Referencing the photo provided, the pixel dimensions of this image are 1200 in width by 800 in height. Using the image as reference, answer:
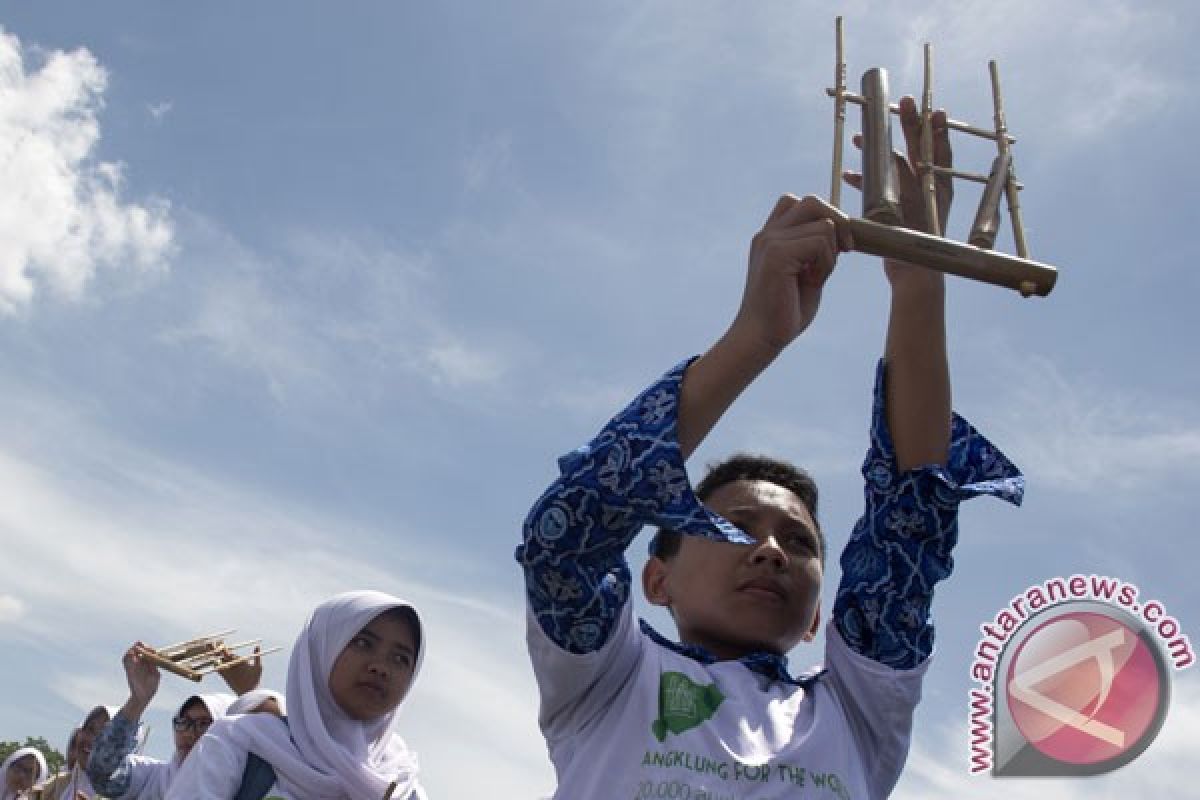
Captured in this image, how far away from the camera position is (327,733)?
499 centimetres

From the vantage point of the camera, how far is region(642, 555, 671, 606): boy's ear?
9.25 feet

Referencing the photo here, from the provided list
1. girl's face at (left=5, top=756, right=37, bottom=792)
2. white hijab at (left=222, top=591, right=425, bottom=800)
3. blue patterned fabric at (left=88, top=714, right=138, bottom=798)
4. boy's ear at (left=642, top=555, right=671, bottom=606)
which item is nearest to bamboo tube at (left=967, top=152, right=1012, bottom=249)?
boy's ear at (left=642, top=555, right=671, bottom=606)

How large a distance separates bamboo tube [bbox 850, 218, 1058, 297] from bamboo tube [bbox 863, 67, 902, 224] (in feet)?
0.36

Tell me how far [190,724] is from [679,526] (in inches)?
260

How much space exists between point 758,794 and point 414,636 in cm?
349

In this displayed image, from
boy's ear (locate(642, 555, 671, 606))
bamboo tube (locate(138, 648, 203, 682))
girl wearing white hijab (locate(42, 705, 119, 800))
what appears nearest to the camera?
boy's ear (locate(642, 555, 671, 606))

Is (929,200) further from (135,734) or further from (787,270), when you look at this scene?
(135,734)

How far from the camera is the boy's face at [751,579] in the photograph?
259cm

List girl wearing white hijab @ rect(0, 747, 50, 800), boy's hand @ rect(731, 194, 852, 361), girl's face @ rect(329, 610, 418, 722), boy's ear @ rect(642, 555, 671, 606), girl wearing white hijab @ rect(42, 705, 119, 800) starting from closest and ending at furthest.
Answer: boy's hand @ rect(731, 194, 852, 361) < boy's ear @ rect(642, 555, 671, 606) < girl's face @ rect(329, 610, 418, 722) < girl wearing white hijab @ rect(42, 705, 119, 800) < girl wearing white hijab @ rect(0, 747, 50, 800)

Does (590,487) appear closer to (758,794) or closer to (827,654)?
(758,794)

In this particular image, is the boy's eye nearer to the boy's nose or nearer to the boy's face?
the boy's face

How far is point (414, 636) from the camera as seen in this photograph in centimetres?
547

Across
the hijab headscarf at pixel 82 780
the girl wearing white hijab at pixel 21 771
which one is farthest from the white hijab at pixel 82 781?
the girl wearing white hijab at pixel 21 771

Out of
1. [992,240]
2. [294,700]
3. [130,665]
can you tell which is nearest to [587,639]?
[992,240]
